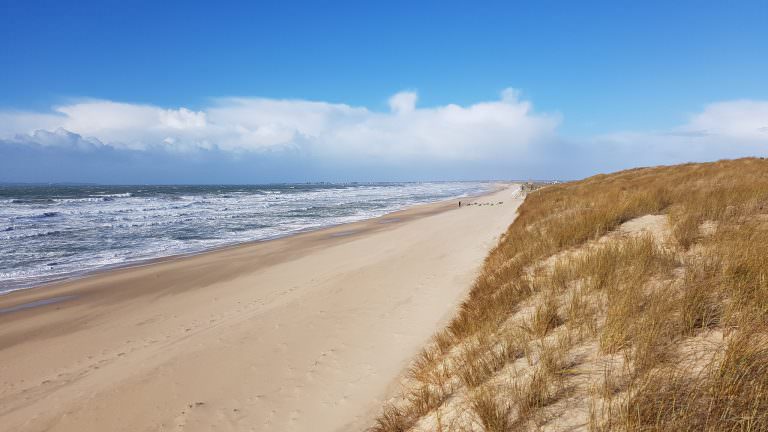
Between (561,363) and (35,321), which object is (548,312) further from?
(35,321)

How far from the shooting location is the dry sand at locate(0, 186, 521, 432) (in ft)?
16.7

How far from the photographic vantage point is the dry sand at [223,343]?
5094mm

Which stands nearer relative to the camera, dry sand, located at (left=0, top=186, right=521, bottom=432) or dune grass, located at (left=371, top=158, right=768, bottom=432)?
dune grass, located at (left=371, top=158, right=768, bottom=432)

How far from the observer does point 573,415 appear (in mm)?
3002

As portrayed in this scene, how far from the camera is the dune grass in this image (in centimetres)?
269

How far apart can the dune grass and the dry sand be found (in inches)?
52.8

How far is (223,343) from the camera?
282 inches

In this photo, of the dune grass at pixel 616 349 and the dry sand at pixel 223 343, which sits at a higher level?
the dune grass at pixel 616 349

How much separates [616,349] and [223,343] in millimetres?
6394

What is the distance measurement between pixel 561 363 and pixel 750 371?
4.40ft

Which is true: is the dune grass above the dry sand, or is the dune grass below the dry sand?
above

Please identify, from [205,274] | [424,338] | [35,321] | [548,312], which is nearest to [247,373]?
[424,338]

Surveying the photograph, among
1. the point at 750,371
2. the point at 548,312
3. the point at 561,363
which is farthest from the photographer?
the point at 548,312

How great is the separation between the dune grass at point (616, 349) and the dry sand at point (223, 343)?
52.8 inches
